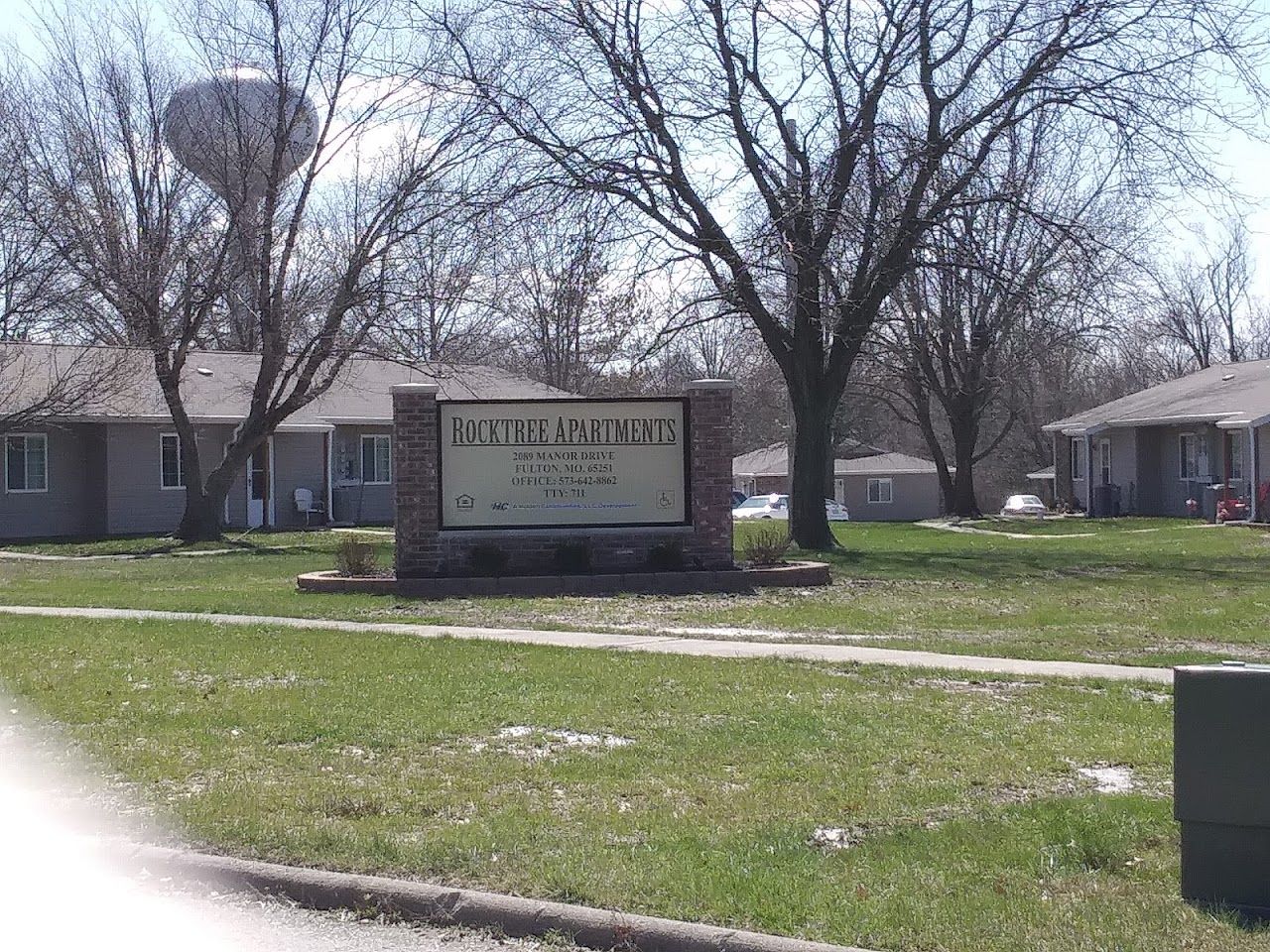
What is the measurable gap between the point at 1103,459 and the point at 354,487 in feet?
78.7

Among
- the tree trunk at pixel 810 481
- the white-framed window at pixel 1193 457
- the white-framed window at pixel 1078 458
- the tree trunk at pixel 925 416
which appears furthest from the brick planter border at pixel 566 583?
the white-framed window at pixel 1078 458

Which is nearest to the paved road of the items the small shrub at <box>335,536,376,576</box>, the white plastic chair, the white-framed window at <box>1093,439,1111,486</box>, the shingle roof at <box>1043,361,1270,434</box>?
the small shrub at <box>335,536,376,576</box>

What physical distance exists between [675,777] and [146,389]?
32816mm

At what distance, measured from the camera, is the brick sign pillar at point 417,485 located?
19500 mm

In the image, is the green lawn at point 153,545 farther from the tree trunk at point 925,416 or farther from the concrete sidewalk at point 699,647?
the tree trunk at point 925,416

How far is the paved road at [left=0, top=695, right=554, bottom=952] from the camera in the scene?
581cm

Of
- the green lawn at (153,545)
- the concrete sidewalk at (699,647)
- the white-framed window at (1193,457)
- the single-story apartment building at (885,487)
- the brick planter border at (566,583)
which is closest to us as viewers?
the concrete sidewalk at (699,647)

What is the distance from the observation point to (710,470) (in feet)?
66.2

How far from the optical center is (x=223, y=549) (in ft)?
102

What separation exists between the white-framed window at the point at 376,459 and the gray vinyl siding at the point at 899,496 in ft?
99.3

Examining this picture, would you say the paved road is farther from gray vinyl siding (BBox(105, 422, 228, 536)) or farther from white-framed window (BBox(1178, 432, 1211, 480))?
white-framed window (BBox(1178, 432, 1211, 480))

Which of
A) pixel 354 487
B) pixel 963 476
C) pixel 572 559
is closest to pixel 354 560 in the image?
pixel 572 559

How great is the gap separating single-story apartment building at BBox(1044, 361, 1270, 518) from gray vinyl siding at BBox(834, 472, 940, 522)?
1623 cm

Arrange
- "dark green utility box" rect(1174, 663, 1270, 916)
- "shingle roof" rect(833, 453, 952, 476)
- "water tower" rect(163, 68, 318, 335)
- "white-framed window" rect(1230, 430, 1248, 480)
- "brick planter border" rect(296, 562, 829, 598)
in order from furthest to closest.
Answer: "shingle roof" rect(833, 453, 952, 476), "white-framed window" rect(1230, 430, 1248, 480), "water tower" rect(163, 68, 318, 335), "brick planter border" rect(296, 562, 829, 598), "dark green utility box" rect(1174, 663, 1270, 916)
